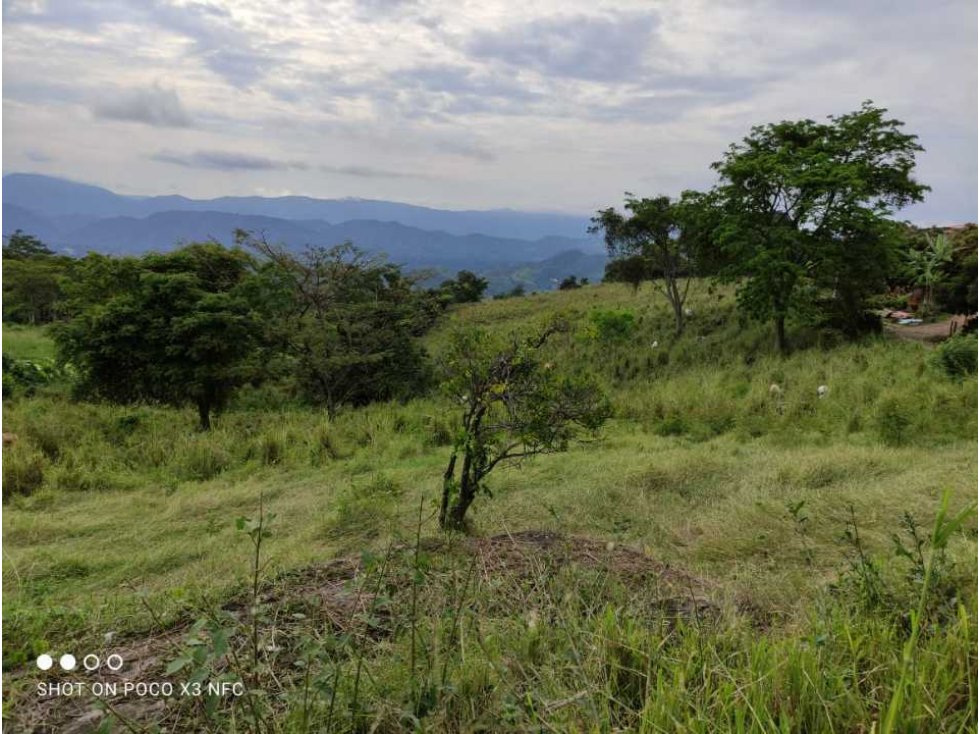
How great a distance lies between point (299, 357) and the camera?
11.8 m

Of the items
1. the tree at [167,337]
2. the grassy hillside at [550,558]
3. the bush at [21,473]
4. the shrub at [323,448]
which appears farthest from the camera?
the tree at [167,337]

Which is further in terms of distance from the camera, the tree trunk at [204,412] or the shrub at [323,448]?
the tree trunk at [204,412]

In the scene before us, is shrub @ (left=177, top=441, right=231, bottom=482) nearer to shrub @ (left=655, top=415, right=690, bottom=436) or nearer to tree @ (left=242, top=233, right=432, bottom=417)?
tree @ (left=242, top=233, right=432, bottom=417)

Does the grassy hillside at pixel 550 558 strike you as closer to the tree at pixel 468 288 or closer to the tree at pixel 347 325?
the tree at pixel 347 325

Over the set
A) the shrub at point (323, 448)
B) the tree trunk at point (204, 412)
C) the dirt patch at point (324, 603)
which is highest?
the dirt patch at point (324, 603)

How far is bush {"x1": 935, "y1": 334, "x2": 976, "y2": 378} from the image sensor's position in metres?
8.77

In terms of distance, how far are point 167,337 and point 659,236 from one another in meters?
12.5

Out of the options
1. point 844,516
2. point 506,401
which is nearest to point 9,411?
point 506,401

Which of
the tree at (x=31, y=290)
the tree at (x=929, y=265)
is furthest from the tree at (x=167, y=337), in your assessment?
the tree at (x=31, y=290)

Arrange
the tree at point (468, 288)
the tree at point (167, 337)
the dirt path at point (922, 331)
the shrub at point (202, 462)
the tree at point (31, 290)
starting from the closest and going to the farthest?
the shrub at point (202, 462) < the tree at point (167, 337) < the dirt path at point (922, 331) < the tree at point (31, 290) < the tree at point (468, 288)

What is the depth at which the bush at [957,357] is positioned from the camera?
8773 millimetres

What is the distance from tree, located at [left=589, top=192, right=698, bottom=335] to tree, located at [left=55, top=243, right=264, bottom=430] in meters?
10.3

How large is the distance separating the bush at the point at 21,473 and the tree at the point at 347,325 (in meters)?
4.64

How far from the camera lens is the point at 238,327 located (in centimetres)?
1096
